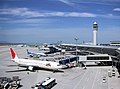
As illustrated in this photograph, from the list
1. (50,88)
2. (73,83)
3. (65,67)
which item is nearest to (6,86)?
A: (50,88)

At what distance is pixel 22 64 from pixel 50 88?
22797 mm

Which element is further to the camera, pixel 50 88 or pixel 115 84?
pixel 115 84

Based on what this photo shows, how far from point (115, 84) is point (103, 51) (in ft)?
218

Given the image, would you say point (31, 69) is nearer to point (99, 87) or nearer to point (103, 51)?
point (99, 87)

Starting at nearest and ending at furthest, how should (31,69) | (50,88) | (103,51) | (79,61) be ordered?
(50,88) < (31,69) < (79,61) < (103,51)

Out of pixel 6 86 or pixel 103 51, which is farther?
pixel 103 51

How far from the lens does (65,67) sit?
66.8 m

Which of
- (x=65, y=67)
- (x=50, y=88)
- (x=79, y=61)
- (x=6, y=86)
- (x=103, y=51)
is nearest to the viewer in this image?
(x=6, y=86)

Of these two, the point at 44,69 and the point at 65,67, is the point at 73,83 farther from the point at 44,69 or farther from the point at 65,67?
the point at 65,67

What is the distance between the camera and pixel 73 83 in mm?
44062

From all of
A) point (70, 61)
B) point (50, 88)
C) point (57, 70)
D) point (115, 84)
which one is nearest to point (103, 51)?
point (70, 61)

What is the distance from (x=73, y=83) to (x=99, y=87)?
6088 mm

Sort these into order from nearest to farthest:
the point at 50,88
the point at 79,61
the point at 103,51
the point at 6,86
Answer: the point at 6,86 < the point at 50,88 < the point at 79,61 < the point at 103,51

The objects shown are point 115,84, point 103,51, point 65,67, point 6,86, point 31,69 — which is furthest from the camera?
point 103,51
